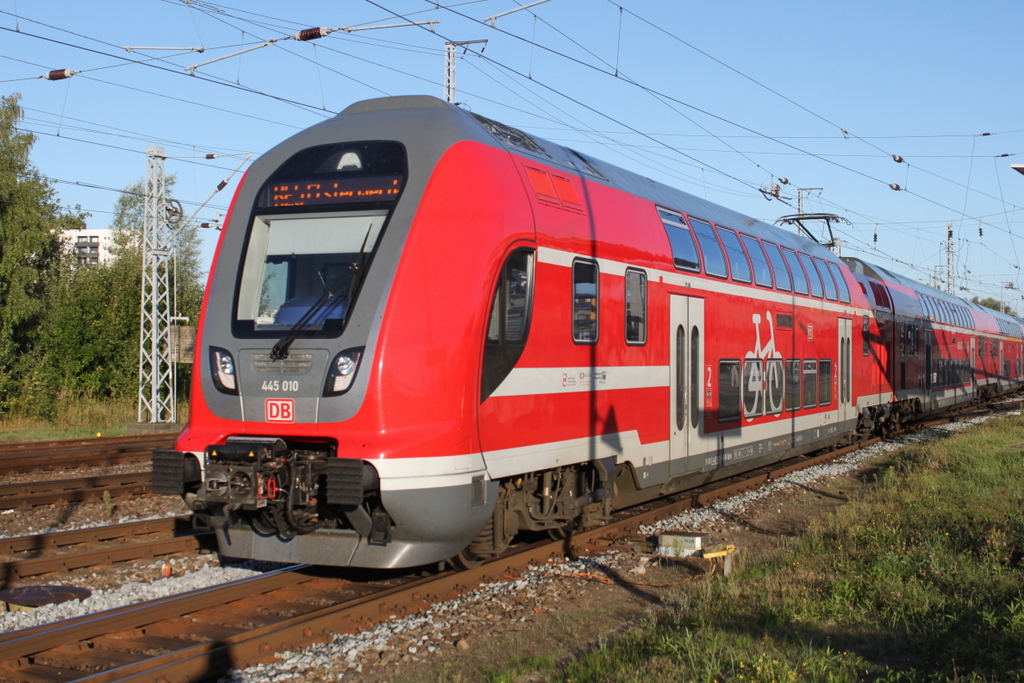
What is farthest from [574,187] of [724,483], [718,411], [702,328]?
[724,483]

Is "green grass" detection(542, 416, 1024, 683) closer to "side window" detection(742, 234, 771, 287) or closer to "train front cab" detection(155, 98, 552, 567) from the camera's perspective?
"train front cab" detection(155, 98, 552, 567)

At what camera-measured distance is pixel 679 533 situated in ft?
30.1

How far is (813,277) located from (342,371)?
10.8 meters

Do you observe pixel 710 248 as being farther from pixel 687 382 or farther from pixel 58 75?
pixel 58 75

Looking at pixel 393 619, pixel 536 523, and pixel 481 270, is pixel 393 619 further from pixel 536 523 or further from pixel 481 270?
pixel 481 270

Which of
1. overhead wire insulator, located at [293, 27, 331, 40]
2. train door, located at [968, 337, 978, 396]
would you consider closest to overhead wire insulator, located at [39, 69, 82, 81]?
overhead wire insulator, located at [293, 27, 331, 40]

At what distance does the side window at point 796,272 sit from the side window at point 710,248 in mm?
2980

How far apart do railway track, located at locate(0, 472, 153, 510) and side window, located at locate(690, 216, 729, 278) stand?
280 inches

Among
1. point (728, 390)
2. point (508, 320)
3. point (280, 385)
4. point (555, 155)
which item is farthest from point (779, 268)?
point (280, 385)

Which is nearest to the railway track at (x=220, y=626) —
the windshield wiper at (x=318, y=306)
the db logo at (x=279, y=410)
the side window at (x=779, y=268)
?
the db logo at (x=279, y=410)

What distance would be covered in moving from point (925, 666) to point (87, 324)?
29.0 metres

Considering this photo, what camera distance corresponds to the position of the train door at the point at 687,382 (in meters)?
10.2

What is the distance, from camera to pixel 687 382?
34.3 feet

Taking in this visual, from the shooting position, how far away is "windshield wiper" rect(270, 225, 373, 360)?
6664 mm
